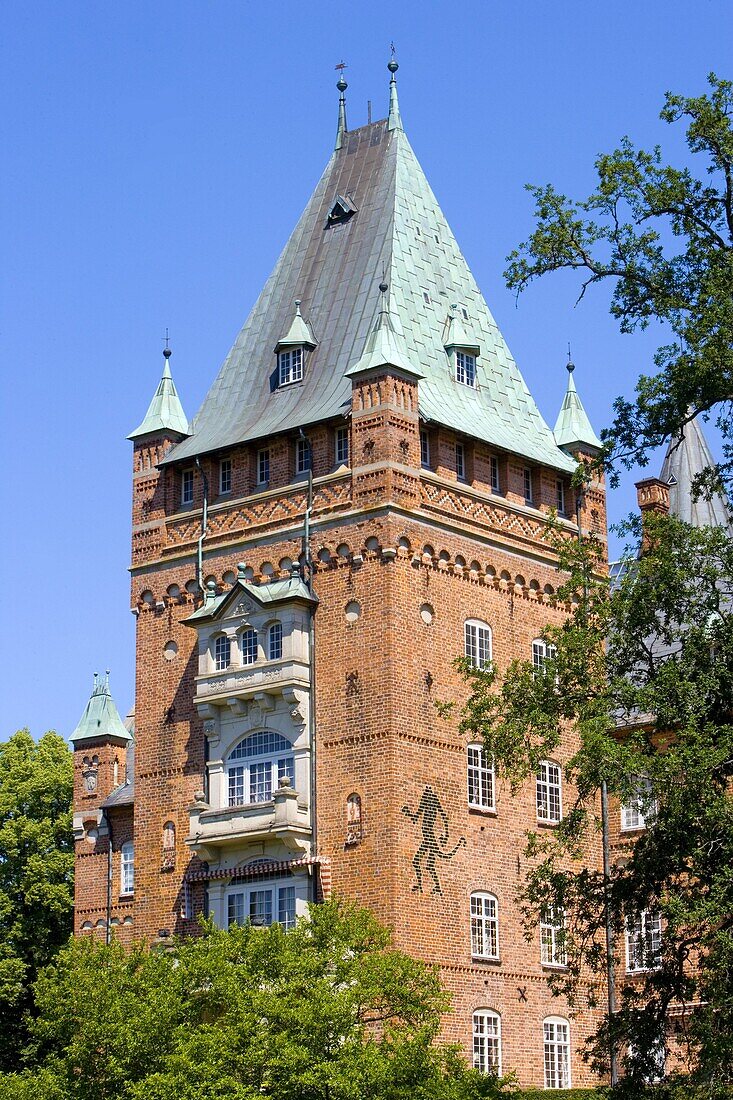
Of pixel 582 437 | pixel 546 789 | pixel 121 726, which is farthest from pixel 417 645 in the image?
pixel 121 726

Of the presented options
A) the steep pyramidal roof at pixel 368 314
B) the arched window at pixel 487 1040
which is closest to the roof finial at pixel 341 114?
the steep pyramidal roof at pixel 368 314

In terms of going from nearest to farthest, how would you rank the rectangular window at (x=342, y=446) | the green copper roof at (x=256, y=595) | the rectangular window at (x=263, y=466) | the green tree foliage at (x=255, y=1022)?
the green tree foliage at (x=255, y=1022), the green copper roof at (x=256, y=595), the rectangular window at (x=342, y=446), the rectangular window at (x=263, y=466)

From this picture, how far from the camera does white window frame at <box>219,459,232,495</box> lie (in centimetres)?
4575

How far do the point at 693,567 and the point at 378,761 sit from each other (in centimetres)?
1331

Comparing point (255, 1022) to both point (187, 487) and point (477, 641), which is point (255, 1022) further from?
point (187, 487)

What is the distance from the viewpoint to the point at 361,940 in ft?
118

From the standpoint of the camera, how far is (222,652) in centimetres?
4334

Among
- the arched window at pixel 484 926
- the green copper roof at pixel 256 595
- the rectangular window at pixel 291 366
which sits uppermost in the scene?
the rectangular window at pixel 291 366

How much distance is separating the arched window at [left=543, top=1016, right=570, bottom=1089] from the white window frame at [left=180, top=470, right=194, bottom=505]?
51.6ft

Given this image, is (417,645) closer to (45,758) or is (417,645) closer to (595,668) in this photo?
(595,668)

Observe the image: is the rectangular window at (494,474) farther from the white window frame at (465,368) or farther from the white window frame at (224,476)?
the white window frame at (224,476)

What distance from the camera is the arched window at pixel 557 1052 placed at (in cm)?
4281

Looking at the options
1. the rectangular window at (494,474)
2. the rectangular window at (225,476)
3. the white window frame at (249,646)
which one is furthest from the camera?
the rectangular window at (225,476)

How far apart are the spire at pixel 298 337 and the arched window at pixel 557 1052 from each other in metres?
17.7
